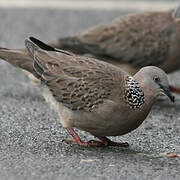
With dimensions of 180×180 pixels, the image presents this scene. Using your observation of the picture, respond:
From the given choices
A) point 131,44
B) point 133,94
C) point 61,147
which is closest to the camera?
point 133,94

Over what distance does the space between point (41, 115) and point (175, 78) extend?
10.9 feet

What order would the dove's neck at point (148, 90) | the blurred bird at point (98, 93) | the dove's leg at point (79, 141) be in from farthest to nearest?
the dove's leg at point (79, 141) < the dove's neck at point (148, 90) < the blurred bird at point (98, 93)

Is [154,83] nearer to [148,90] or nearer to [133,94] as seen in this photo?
[148,90]

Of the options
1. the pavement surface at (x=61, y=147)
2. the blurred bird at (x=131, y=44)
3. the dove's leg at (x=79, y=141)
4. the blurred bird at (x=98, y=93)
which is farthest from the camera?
the blurred bird at (x=131, y=44)

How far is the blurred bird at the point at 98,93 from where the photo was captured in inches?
192

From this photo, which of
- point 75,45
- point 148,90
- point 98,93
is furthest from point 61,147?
point 75,45

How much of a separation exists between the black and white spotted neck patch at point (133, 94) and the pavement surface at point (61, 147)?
0.46 meters

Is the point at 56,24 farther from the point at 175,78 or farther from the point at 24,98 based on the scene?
the point at 24,98

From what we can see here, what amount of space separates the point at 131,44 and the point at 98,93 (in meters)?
2.66

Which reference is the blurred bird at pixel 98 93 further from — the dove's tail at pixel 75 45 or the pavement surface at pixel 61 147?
the dove's tail at pixel 75 45

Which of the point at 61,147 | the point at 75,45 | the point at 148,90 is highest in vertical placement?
the point at 148,90

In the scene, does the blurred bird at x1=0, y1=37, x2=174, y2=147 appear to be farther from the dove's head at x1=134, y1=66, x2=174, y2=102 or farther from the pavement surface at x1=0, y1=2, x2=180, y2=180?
the pavement surface at x1=0, y1=2, x2=180, y2=180

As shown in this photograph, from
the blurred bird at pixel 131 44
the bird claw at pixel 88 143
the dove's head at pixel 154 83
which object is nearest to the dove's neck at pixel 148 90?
the dove's head at pixel 154 83

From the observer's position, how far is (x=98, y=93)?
4.95 meters
